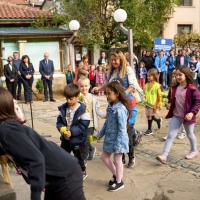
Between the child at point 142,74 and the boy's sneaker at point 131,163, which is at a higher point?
the child at point 142,74

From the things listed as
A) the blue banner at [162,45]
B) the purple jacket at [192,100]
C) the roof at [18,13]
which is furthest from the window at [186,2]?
the purple jacket at [192,100]

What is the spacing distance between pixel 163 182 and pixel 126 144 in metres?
0.84

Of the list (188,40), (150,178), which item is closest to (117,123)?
(150,178)

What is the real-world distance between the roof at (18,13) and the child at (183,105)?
37.3ft

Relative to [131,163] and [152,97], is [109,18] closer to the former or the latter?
[152,97]

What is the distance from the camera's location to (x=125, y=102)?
144 inches

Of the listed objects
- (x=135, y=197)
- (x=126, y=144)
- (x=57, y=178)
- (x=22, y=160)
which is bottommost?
(x=135, y=197)

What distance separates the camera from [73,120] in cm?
367

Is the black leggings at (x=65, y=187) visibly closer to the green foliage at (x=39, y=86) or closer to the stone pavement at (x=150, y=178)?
the stone pavement at (x=150, y=178)

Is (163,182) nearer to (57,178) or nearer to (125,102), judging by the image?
(125,102)

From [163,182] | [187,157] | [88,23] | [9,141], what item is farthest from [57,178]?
[88,23]

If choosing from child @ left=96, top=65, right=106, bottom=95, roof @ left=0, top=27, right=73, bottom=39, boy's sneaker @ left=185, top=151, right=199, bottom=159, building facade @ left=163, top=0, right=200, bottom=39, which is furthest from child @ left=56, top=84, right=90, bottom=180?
building facade @ left=163, top=0, right=200, bottom=39

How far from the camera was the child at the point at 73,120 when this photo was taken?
140 inches

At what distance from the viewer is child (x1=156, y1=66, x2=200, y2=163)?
443 centimetres
